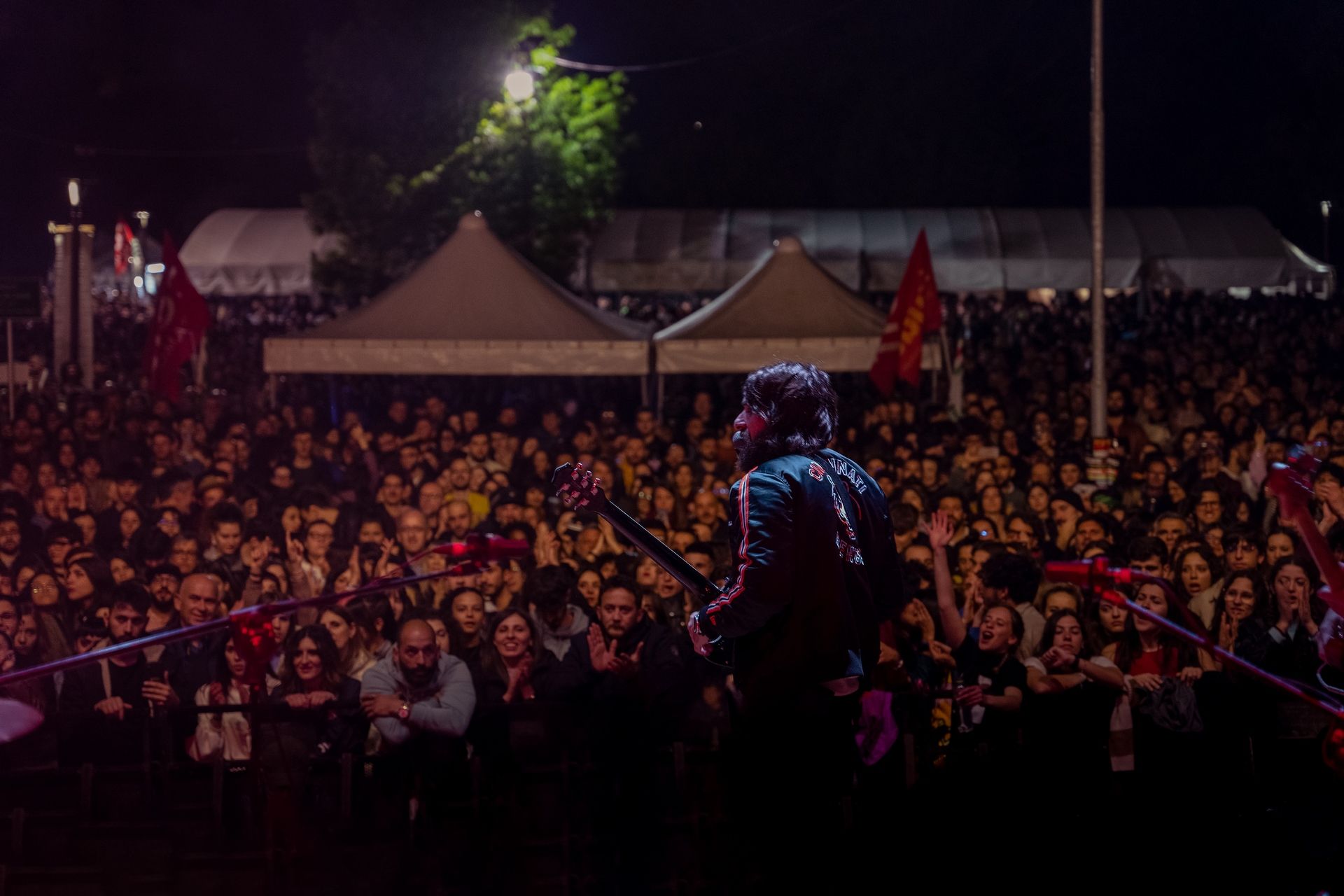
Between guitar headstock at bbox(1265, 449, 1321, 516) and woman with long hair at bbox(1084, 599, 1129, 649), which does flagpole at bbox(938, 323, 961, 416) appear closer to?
woman with long hair at bbox(1084, 599, 1129, 649)

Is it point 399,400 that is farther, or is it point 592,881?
point 399,400

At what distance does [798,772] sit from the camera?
4.27m

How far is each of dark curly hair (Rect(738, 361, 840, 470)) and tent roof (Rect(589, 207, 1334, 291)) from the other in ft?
79.8

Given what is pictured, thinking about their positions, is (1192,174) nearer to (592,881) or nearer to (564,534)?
(564,534)

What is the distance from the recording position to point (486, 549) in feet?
14.1

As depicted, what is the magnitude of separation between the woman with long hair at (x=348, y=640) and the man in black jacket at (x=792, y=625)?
304cm

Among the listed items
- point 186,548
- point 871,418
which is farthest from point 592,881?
point 871,418

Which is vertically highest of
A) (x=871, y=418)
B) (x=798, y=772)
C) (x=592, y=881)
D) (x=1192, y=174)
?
(x=1192, y=174)

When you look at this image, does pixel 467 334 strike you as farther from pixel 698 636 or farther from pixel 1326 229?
pixel 1326 229

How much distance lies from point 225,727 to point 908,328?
916 cm

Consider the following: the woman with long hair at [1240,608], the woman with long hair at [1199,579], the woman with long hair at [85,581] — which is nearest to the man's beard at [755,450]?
the woman with long hair at [1240,608]

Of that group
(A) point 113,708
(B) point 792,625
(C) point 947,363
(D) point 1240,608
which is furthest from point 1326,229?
(B) point 792,625

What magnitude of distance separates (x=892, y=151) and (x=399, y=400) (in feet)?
101

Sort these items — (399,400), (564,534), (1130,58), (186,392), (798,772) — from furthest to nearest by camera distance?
(1130,58) → (186,392) → (399,400) → (564,534) → (798,772)
